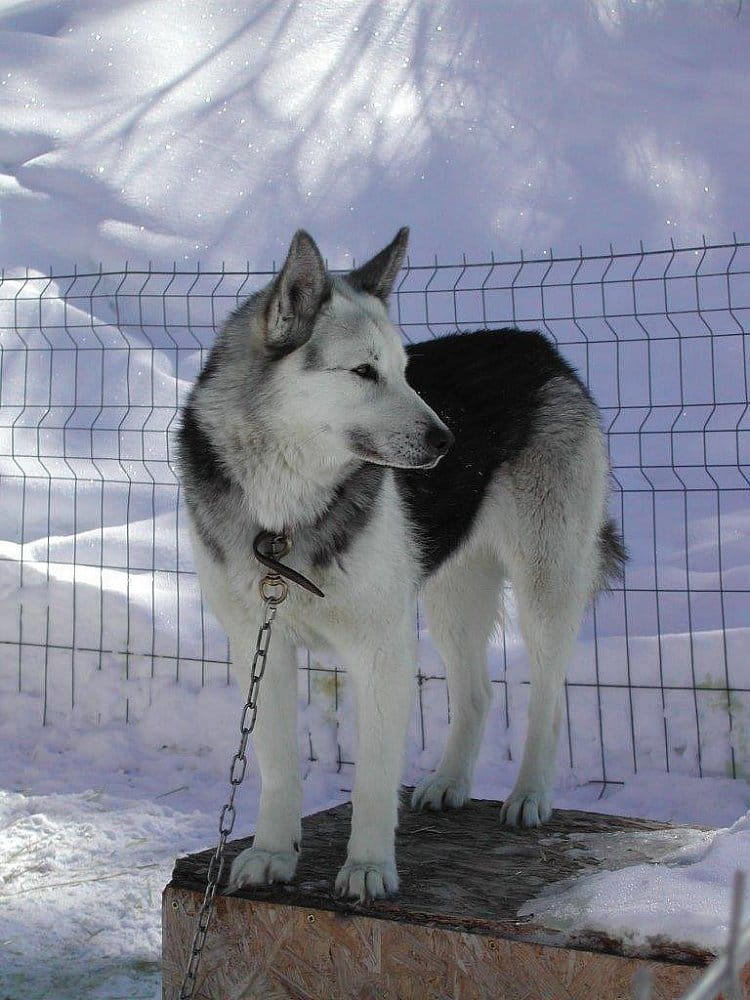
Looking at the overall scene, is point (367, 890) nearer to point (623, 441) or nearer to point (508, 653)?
point (508, 653)

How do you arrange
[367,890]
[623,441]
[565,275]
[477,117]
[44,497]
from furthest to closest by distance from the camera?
[477,117] < [565,275] < [623,441] < [44,497] < [367,890]

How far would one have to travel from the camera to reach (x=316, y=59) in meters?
15.1

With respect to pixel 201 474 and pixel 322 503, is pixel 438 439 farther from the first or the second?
pixel 201 474

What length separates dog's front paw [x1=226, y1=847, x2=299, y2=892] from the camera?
255 centimetres

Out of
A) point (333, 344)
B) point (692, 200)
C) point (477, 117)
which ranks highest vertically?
point (477, 117)

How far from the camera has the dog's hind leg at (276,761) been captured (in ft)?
8.59

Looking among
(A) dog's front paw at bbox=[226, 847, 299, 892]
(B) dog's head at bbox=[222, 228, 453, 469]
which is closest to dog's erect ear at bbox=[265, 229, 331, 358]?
(B) dog's head at bbox=[222, 228, 453, 469]

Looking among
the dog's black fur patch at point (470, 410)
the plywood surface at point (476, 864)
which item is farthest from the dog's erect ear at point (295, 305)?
the plywood surface at point (476, 864)

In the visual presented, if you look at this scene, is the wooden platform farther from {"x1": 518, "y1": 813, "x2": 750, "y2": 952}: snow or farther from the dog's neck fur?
the dog's neck fur

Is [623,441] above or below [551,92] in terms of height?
below

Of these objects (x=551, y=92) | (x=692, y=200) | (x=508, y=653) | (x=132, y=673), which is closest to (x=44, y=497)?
(x=132, y=673)

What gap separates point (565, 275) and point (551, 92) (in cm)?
375

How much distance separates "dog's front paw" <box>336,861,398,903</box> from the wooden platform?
3 cm

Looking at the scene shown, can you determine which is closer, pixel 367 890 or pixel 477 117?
pixel 367 890
